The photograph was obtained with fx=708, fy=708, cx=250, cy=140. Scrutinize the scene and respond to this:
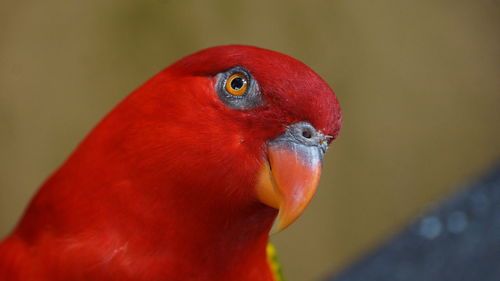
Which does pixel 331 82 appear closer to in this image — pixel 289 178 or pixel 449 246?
pixel 449 246

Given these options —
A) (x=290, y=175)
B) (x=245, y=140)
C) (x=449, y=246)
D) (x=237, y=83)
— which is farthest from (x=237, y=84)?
(x=449, y=246)

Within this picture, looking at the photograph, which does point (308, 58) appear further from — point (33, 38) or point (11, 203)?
point (11, 203)

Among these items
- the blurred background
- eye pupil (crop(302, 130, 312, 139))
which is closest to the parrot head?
eye pupil (crop(302, 130, 312, 139))

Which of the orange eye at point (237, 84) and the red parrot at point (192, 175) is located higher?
the orange eye at point (237, 84)

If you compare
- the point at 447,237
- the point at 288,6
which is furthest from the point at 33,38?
the point at 447,237

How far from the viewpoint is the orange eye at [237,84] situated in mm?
1422

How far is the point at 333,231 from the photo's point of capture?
3.58 metres

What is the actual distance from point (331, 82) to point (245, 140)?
6.34 feet

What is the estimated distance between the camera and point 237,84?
1436 mm

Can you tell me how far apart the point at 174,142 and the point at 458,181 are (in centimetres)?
274

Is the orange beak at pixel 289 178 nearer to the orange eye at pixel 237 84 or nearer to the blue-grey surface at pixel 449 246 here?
the orange eye at pixel 237 84

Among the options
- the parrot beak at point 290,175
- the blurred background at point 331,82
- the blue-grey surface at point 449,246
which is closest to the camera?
the parrot beak at point 290,175

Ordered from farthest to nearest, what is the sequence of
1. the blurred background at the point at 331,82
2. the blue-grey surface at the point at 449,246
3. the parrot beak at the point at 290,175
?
the blue-grey surface at the point at 449,246
the blurred background at the point at 331,82
the parrot beak at the point at 290,175

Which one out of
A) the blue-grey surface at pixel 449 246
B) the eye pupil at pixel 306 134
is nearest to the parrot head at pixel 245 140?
the eye pupil at pixel 306 134
